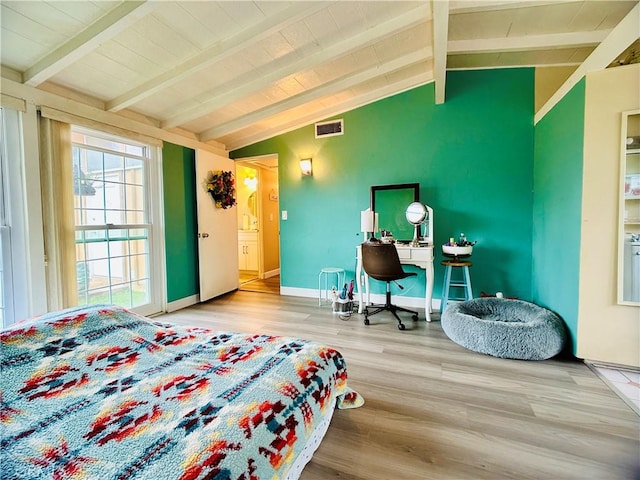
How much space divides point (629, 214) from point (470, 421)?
180cm

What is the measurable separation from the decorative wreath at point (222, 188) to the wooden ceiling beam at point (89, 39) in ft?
6.23

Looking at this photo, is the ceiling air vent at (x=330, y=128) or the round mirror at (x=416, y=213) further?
the ceiling air vent at (x=330, y=128)

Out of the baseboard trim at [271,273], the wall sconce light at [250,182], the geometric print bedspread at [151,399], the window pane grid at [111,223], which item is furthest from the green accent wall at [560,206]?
A: the wall sconce light at [250,182]

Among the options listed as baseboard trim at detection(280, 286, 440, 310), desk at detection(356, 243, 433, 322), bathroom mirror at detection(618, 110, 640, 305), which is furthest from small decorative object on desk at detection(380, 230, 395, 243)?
bathroom mirror at detection(618, 110, 640, 305)

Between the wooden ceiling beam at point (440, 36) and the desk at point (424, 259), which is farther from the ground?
the wooden ceiling beam at point (440, 36)

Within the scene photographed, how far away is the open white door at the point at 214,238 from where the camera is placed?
3.81 m

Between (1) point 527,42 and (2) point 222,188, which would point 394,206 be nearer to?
(1) point 527,42

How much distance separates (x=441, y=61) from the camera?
2.57 m

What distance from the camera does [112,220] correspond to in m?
2.95

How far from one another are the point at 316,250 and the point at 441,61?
2.55 m

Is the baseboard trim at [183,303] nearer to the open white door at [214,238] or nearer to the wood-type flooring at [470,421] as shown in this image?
the open white door at [214,238]

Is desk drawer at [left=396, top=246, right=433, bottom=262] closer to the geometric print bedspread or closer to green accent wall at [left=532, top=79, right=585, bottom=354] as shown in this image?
green accent wall at [left=532, top=79, right=585, bottom=354]

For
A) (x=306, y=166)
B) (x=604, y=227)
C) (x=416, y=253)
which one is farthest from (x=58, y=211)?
(x=604, y=227)

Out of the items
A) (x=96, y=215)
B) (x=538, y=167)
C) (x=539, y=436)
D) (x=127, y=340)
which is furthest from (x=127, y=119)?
(x=538, y=167)
